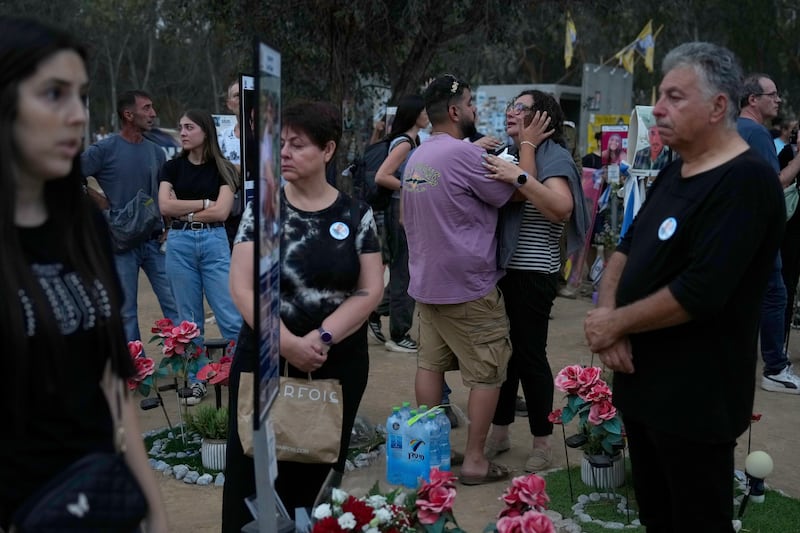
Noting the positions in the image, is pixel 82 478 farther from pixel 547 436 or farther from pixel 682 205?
pixel 547 436

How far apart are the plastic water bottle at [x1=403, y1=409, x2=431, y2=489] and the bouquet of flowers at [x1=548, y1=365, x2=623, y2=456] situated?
2.34 feet

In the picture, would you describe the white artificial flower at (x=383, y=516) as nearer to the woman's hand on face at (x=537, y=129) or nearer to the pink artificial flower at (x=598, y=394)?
the pink artificial flower at (x=598, y=394)

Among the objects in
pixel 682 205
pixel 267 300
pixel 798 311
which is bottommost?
pixel 798 311

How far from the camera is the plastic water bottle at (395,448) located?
4.43 m

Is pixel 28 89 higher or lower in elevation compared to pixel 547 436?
higher

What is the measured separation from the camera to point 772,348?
21.7 feet

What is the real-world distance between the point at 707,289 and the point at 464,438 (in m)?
3.20

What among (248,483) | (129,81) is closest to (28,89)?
(248,483)

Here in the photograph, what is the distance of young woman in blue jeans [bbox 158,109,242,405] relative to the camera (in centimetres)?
616

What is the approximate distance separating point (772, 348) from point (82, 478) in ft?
19.5

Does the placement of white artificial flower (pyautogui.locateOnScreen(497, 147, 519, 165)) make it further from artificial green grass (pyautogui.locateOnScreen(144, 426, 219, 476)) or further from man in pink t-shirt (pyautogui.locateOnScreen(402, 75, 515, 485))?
artificial green grass (pyautogui.locateOnScreen(144, 426, 219, 476))

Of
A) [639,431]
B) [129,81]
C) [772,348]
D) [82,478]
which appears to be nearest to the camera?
[82,478]

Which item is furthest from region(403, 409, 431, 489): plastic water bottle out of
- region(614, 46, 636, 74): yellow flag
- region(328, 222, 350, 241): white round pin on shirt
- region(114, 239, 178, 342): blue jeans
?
region(614, 46, 636, 74): yellow flag

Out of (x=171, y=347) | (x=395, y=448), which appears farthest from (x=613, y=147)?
(x=395, y=448)
